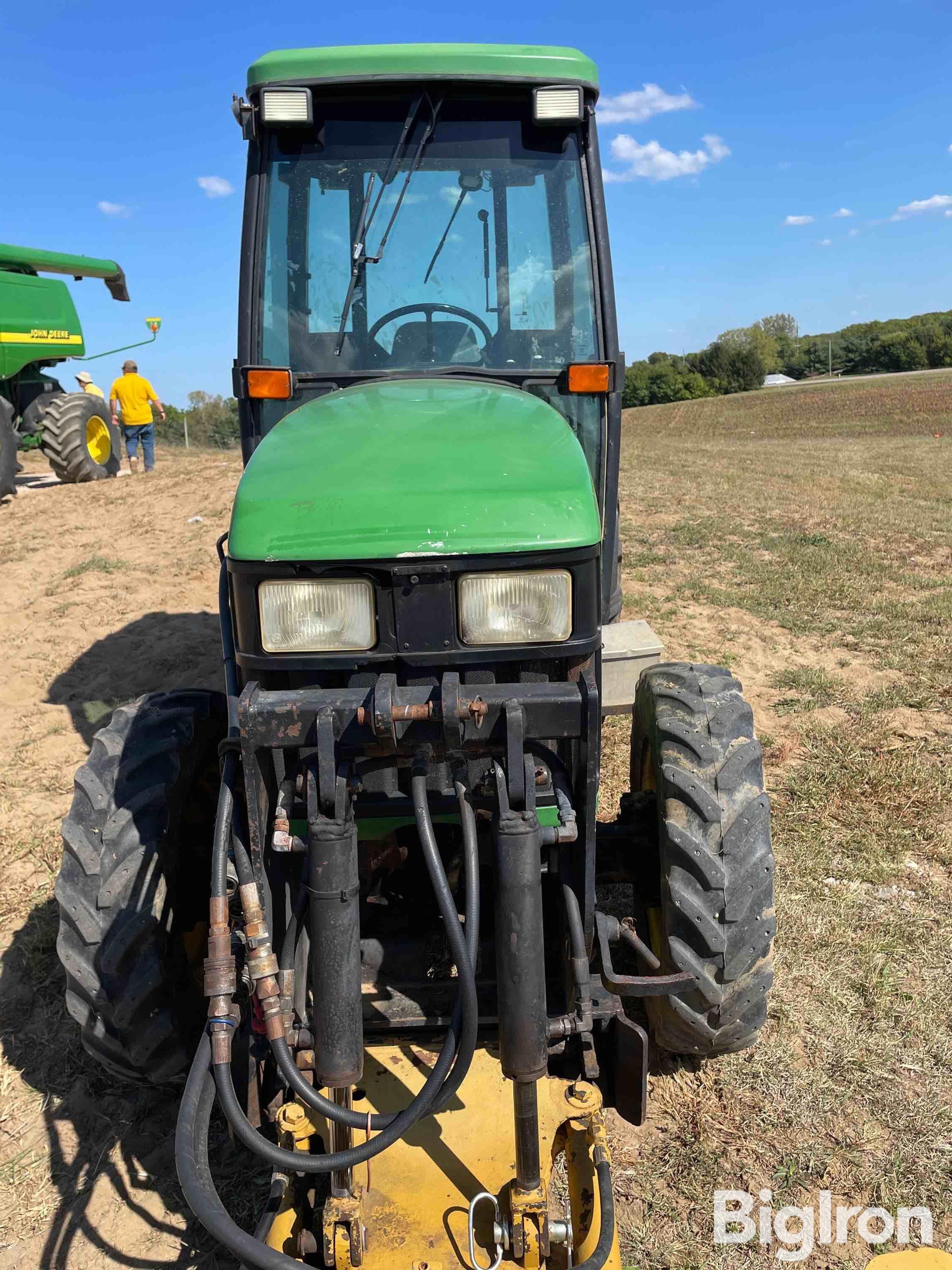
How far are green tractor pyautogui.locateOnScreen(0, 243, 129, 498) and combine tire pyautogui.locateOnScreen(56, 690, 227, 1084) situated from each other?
998cm

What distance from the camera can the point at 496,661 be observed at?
2.12m

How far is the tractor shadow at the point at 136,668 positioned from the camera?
5.81 meters

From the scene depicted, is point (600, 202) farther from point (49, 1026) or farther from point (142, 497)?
point (142, 497)

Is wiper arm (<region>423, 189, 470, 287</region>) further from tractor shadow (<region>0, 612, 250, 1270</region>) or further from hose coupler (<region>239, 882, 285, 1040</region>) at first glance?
tractor shadow (<region>0, 612, 250, 1270</region>)

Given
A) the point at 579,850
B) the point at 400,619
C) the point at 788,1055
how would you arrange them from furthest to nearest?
the point at 788,1055 → the point at 579,850 → the point at 400,619

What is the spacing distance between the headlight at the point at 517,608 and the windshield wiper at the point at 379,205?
4.54 feet

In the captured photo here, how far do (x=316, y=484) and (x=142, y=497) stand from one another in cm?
920

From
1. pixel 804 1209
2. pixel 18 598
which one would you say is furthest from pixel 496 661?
pixel 18 598

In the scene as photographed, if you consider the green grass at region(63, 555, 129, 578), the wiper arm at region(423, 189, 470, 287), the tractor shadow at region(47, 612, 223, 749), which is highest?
the wiper arm at region(423, 189, 470, 287)

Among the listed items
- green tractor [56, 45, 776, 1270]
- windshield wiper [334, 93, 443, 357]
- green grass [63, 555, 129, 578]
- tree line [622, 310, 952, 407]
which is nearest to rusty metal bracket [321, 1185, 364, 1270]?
green tractor [56, 45, 776, 1270]

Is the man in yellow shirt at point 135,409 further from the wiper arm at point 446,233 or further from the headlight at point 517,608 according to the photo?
the headlight at point 517,608

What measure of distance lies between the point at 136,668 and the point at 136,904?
407cm

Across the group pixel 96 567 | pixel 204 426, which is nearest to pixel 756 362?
pixel 204 426

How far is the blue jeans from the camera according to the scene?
12.9m
